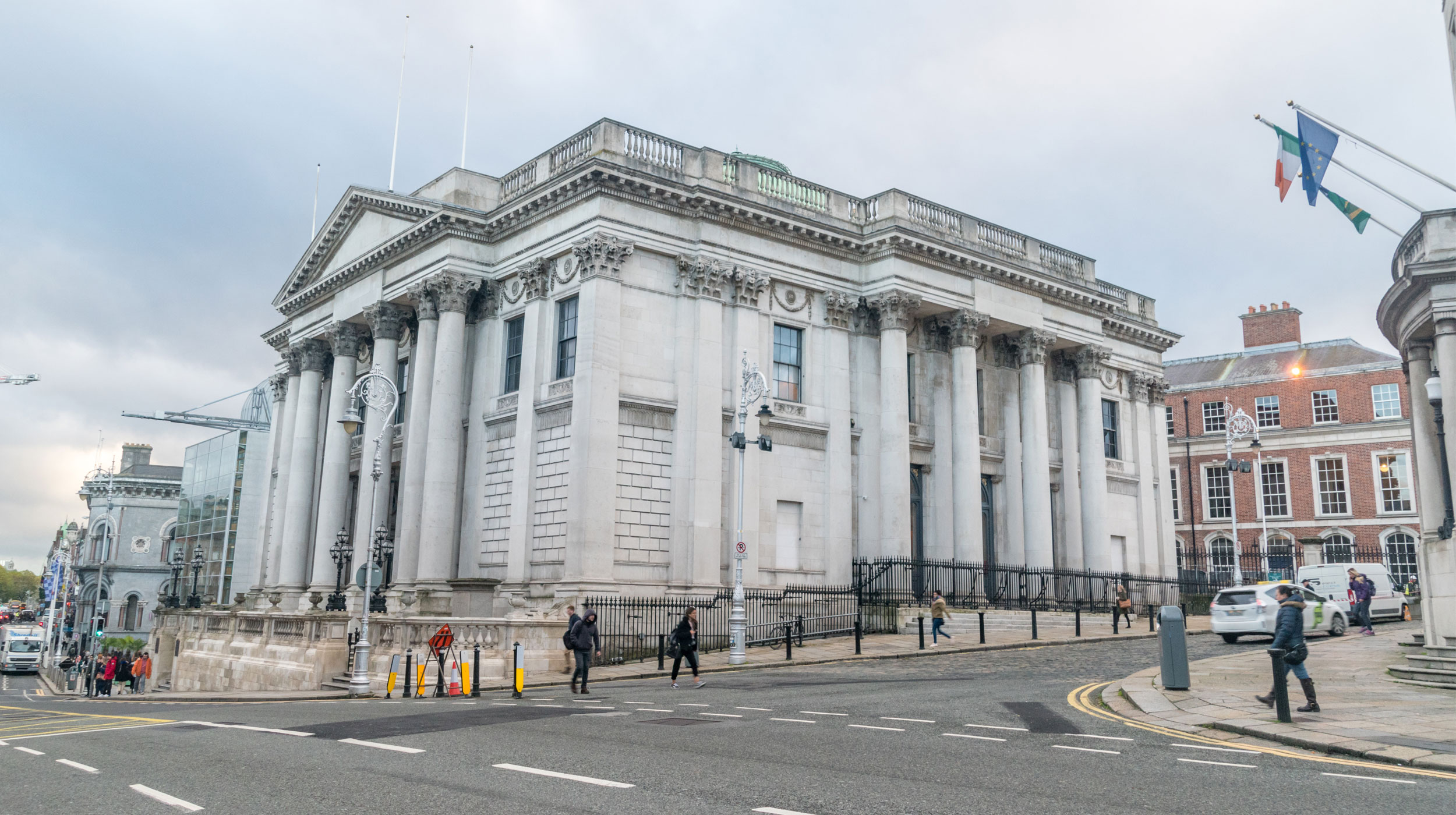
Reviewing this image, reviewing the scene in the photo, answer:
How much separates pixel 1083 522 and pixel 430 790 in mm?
37435

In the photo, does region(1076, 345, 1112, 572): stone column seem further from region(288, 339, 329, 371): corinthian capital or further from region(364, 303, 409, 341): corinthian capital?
region(288, 339, 329, 371): corinthian capital

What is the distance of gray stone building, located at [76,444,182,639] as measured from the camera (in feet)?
299

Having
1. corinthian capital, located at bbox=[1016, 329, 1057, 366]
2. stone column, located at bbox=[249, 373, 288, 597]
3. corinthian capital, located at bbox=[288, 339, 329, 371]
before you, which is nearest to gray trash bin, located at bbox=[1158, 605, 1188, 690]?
corinthian capital, located at bbox=[1016, 329, 1057, 366]

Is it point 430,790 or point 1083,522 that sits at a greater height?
point 1083,522

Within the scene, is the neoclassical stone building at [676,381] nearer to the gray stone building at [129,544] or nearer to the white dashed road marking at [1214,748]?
the white dashed road marking at [1214,748]

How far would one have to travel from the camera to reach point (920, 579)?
3441 centimetres

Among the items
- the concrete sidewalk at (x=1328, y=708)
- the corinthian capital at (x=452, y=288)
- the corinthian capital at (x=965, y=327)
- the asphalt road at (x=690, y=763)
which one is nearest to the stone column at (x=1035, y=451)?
the corinthian capital at (x=965, y=327)

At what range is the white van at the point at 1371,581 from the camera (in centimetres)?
3431

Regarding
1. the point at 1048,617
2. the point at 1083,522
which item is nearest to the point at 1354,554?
the point at 1083,522

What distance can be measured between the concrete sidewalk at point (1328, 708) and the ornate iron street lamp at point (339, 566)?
2190cm

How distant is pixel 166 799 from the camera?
8766 mm

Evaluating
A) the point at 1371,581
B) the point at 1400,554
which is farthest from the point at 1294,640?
the point at 1400,554

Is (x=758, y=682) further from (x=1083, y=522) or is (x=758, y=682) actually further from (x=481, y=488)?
(x=1083, y=522)

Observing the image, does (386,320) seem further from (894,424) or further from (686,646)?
(686,646)
